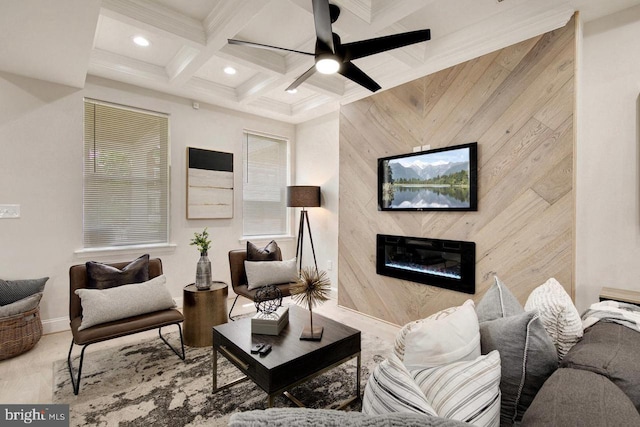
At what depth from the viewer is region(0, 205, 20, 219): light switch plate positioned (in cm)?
290

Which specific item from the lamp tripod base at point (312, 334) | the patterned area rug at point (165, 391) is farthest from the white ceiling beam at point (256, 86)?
the patterned area rug at point (165, 391)

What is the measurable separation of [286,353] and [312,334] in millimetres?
235

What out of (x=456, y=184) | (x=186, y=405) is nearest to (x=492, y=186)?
(x=456, y=184)

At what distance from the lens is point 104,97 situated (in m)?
3.42

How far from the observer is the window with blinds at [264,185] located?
4.65 m

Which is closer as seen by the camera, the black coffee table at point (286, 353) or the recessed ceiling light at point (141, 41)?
the black coffee table at point (286, 353)

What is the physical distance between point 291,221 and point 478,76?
11.0 feet

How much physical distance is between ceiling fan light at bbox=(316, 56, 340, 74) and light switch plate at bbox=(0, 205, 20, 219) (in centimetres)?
317

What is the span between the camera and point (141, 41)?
291cm

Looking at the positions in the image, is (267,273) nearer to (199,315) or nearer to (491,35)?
(199,315)

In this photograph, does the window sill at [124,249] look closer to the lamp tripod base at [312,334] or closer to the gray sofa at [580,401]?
the lamp tripod base at [312,334]

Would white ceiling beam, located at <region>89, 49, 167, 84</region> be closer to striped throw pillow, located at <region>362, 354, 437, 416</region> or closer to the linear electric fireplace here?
the linear electric fireplace

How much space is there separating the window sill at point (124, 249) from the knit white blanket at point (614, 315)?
3.95 m

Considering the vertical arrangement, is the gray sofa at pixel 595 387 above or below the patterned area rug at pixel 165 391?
above
